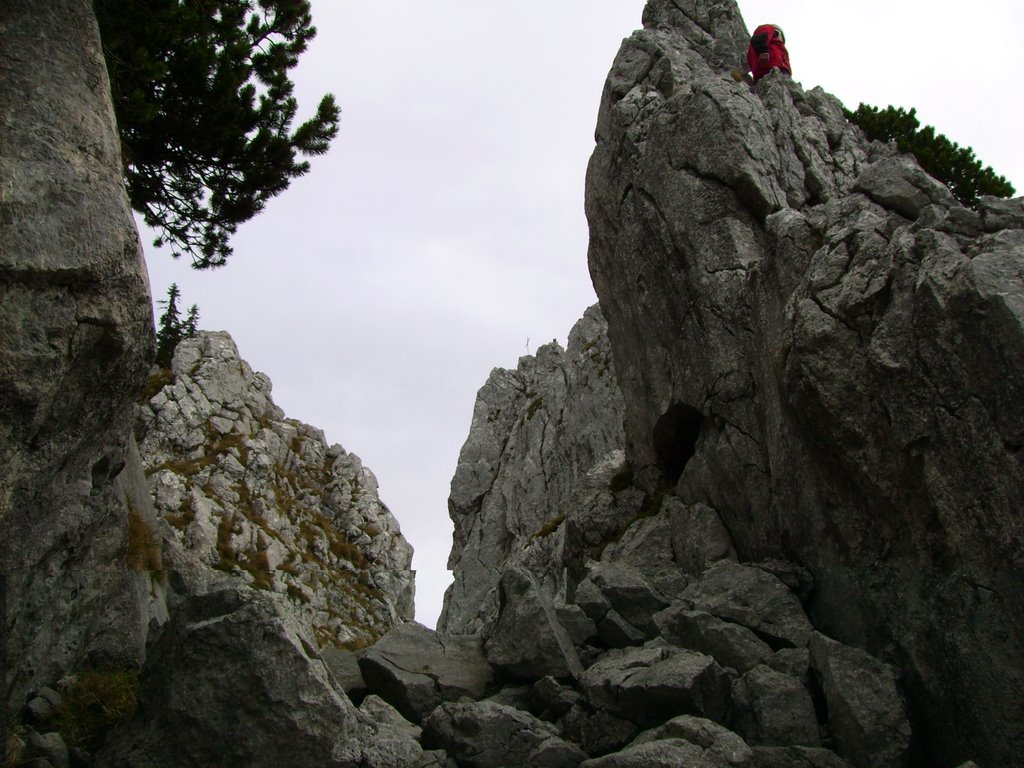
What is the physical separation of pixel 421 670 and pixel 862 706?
924cm

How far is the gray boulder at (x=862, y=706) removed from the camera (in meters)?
14.5

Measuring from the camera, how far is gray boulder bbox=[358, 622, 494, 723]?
17906 millimetres

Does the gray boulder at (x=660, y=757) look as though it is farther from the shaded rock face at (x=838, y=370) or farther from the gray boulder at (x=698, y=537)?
the gray boulder at (x=698, y=537)

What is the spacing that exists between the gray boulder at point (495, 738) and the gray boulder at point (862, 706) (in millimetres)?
4715

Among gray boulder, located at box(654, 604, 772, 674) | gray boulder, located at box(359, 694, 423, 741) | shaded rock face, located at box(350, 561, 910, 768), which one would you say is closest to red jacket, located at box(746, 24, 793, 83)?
shaded rock face, located at box(350, 561, 910, 768)

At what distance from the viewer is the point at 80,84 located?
49.5ft

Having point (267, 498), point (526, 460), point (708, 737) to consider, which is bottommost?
point (708, 737)

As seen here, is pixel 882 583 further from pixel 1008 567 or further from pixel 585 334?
pixel 585 334

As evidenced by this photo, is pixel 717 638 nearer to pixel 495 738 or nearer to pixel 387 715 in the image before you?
pixel 495 738

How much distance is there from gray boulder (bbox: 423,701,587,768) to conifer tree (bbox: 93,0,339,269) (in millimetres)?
14954

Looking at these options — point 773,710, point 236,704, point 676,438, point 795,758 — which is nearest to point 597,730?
point 773,710

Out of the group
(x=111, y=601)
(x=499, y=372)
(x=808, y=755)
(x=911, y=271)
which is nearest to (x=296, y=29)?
(x=111, y=601)

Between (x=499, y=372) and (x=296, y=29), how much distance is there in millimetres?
66045

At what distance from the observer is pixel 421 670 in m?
18.9
